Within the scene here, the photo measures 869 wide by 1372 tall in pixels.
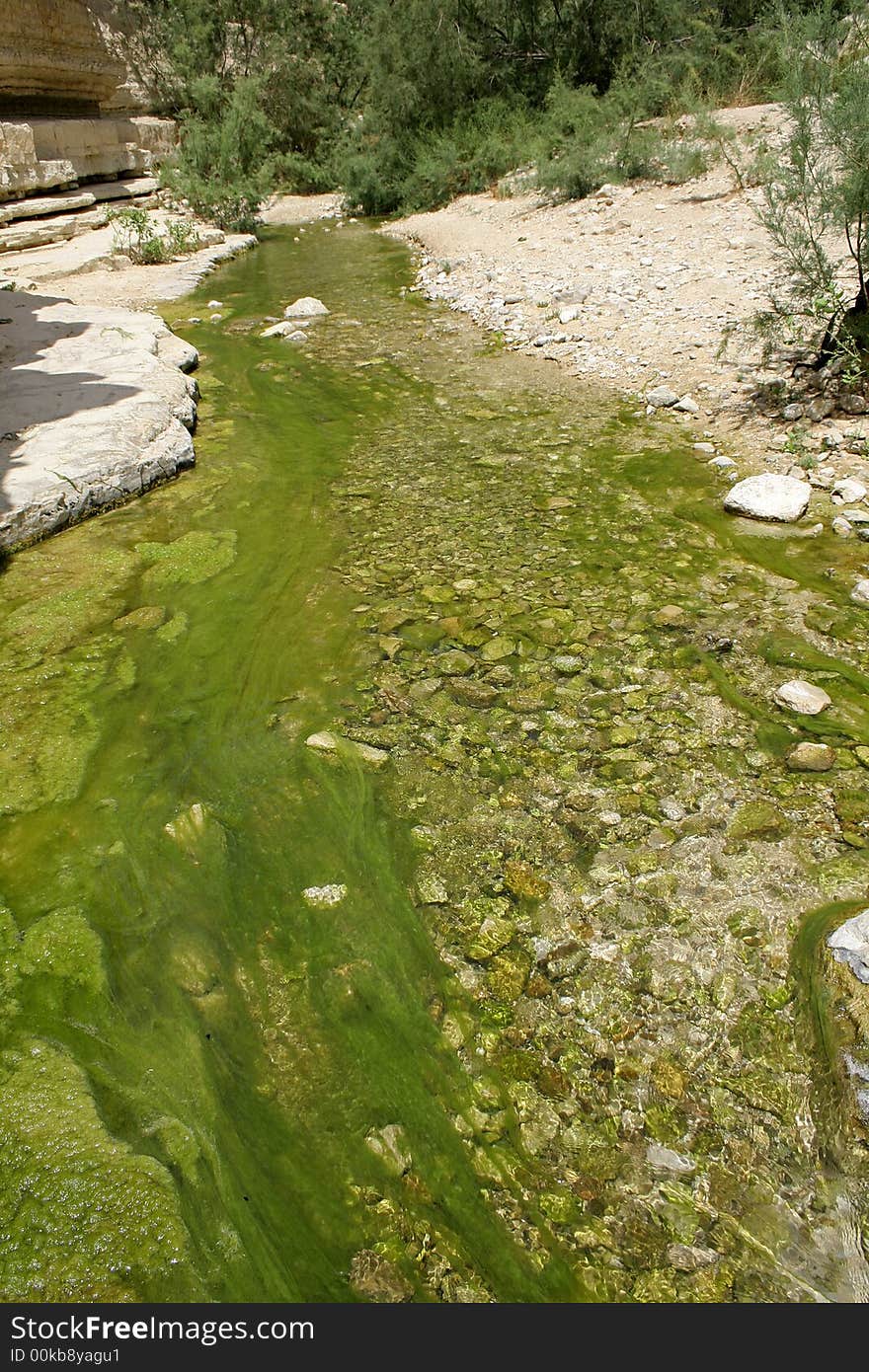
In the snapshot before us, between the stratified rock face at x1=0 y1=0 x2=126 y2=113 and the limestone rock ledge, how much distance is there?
33.9 feet

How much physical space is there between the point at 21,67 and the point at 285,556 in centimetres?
1607

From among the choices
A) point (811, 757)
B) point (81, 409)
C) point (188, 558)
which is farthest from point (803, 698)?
point (81, 409)

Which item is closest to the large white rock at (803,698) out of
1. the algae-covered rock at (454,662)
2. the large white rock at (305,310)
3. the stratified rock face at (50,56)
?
the algae-covered rock at (454,662)

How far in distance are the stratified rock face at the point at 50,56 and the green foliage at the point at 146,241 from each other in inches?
169

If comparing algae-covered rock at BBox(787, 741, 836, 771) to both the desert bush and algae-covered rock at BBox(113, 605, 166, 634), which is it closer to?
algae-covered rock at BBox(113, 605, 166, 634)

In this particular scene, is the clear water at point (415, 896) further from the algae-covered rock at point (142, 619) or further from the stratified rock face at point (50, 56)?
the stratified rock face at point (50, 56)

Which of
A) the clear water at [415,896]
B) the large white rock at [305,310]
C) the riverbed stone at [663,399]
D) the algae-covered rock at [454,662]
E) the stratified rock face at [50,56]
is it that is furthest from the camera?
the stratified rock face at [50,56]

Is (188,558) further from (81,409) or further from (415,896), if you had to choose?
(415,896)

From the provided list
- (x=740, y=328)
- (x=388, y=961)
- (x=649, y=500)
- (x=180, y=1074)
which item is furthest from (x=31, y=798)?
(x=740, y=328)

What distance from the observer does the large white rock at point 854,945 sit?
2068 millimetres

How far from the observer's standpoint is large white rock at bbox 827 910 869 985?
2068 millimetres

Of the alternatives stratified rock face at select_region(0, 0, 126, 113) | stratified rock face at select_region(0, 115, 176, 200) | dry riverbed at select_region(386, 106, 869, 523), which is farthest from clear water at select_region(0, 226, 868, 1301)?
stratified rock face at select_region(0, 0, 126, 113)

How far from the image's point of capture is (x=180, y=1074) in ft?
6.72

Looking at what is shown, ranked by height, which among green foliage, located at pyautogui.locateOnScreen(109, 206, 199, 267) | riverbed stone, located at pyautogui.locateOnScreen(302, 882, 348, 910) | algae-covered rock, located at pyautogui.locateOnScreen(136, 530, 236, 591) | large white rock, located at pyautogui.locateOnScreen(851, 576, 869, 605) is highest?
green foliage, located at pyautogui.locateOnScreen(109, 206, 199, 267)
